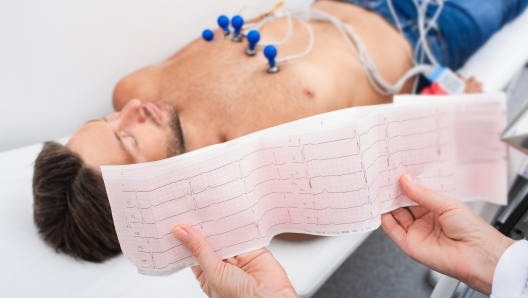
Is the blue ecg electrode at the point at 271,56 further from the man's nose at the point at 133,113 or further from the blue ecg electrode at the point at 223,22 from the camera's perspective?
the man's nose at the point at 133,113

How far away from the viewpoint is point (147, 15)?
132cm

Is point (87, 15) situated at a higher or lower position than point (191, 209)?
higher

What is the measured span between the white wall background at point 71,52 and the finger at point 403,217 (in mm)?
994

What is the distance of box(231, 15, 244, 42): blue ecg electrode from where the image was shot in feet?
3.81

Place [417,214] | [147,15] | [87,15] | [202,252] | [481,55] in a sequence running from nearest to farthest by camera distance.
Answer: [202,252]
[417,214]
[87,15]
[147,15]
[481,55]

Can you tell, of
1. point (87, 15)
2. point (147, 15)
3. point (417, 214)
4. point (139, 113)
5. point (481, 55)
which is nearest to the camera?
point (417, 214)

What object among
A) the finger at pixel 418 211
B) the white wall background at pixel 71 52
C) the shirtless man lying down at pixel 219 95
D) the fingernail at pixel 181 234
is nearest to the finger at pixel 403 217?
the finger at pixel 418 211

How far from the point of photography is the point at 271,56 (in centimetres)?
111

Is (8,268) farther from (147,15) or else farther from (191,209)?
(147,15)

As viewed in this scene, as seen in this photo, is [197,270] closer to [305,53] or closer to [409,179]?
[409,179]

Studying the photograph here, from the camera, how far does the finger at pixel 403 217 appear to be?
88 cm

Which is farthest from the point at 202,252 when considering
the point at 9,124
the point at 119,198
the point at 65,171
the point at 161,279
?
the point at 9,124

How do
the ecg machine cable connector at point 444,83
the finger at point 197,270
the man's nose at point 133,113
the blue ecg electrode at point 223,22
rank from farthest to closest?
the ecg machine cable connector at point 444,83 < the blue ecg electrode at point 223,22 < the man's nose at point 133,113 < the finger at point 197,270

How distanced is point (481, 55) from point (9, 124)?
1.69m
